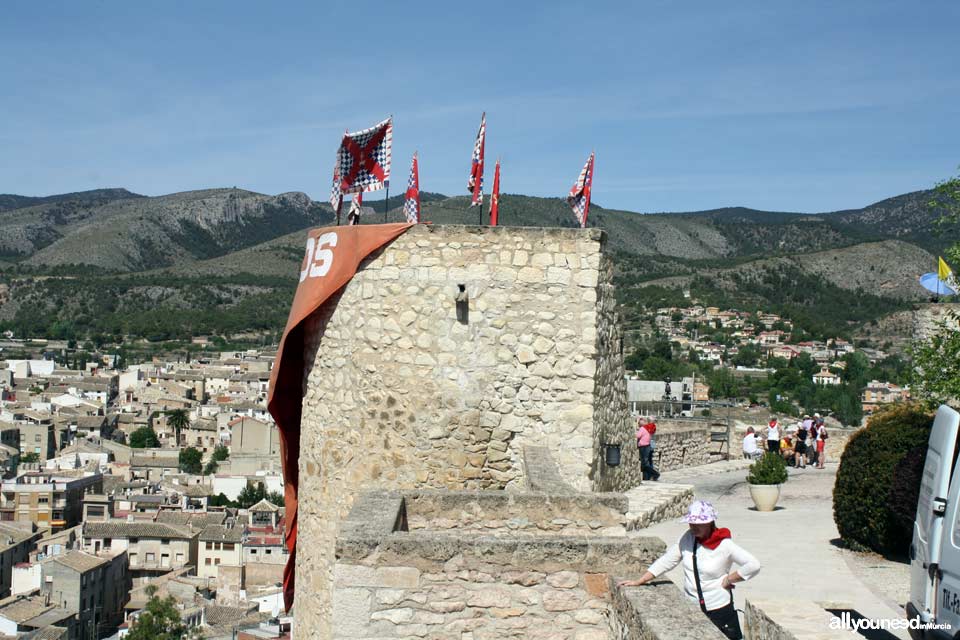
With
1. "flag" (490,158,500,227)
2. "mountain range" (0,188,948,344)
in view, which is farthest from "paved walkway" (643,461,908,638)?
"mountain range" (0,188,948,344)

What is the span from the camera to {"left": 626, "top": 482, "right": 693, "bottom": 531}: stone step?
39.1ft

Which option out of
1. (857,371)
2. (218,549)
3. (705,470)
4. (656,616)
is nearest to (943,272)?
(705,470)

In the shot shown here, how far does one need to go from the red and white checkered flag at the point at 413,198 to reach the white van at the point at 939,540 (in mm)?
5473

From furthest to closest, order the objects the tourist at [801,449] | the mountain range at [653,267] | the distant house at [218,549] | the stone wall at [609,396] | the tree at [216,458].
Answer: the mountain range at [653,267] < the tree at [216,458] < the distant house at [218,549] < the tourist at [801,449] < the stone wall at [609,396]

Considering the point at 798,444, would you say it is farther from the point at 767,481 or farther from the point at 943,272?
the point at 767,481

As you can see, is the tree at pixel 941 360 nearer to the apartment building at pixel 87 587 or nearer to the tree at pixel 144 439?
the apartment building at pixel 87 587

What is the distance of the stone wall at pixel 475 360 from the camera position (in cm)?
1001

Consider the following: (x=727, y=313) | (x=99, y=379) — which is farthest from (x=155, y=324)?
(x=727, y=313)

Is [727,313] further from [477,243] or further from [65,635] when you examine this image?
[477,243]

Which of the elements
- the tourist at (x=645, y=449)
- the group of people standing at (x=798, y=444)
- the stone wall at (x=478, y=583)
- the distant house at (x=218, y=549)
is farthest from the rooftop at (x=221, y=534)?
the stone wall at (x=478, y=583)

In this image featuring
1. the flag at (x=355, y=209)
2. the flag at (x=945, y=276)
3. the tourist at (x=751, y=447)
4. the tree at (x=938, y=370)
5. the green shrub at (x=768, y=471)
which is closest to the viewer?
the flag at (x=355, y=209)

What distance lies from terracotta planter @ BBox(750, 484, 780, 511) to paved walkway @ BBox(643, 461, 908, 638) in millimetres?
146

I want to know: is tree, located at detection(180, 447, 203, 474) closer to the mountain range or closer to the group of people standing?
the mountain range

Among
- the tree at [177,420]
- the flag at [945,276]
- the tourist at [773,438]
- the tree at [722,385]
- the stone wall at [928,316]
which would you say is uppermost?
the flag at [945,276]
